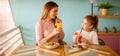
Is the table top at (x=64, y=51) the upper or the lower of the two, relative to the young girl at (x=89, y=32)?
lower

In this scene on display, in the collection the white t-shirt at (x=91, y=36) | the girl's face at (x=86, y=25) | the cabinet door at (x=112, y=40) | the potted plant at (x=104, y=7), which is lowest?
the cabinet door at (x=112, y=40)

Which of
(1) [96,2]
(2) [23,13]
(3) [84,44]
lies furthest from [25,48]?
(1) [96,2]


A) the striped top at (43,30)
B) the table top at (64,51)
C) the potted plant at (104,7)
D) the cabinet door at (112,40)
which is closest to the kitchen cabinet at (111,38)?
the cabinet door at (112,40)

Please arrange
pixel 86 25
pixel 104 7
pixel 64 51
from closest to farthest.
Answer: pixel 64 51
pixel 86 25
pixel 104 7

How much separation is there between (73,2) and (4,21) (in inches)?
55.9

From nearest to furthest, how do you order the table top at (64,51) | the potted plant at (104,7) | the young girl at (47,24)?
1. the table top at (64,51)
2. the young girl at (47,24)
3. the potted plant at (104,7)

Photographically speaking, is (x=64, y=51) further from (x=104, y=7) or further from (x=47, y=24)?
(x=104, y=7)

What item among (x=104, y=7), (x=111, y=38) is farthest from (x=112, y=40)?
(x=104, y=7)

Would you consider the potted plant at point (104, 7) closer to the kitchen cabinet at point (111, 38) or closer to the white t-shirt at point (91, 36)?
the kitchen cabinet at point (111, 38)

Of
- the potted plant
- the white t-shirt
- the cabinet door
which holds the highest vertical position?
the potted plant

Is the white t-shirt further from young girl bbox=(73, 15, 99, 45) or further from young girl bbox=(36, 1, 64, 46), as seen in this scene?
young girl bbox=(36, 1, 64, 46)

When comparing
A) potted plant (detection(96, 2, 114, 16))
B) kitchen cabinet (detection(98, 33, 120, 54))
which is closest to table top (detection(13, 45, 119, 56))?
kitchen cabinet (detection(98, 33, 120, 54))

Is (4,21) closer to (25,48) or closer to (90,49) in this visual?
(25,48)

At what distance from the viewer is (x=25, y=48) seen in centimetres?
212
